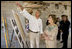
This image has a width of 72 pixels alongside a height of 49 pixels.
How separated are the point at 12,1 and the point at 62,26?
0.88 meters

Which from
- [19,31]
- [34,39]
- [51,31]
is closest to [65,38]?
[51,31]

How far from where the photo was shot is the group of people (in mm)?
2684

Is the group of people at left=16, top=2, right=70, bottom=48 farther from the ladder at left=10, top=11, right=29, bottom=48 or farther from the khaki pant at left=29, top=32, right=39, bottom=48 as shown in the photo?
the ladder at left=10, top=11, right=29, bottom=48

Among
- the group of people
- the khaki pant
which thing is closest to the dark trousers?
the group of people

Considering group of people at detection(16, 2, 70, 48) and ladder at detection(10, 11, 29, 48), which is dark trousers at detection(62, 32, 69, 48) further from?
ladder at detection(10, 11, 29, 48)

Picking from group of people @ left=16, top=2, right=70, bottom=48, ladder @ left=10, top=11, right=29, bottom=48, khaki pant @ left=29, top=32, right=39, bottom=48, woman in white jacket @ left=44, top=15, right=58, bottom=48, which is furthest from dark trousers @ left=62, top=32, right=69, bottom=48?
ladder @ left=10, top=11, right=29, bottom=48

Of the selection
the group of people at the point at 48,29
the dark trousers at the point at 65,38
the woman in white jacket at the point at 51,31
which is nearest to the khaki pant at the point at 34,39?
the group of people at the point at 48,29

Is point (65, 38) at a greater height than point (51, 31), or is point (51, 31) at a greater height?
point (51, 31)

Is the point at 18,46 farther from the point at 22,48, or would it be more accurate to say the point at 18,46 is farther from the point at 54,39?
the point at 54,39

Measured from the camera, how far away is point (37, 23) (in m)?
2.69

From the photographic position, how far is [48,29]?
272 centimetres

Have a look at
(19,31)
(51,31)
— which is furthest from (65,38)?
(19,31)

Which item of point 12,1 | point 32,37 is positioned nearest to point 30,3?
point 12,1

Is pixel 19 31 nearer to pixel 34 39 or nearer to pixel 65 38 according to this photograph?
pixel 34 39
